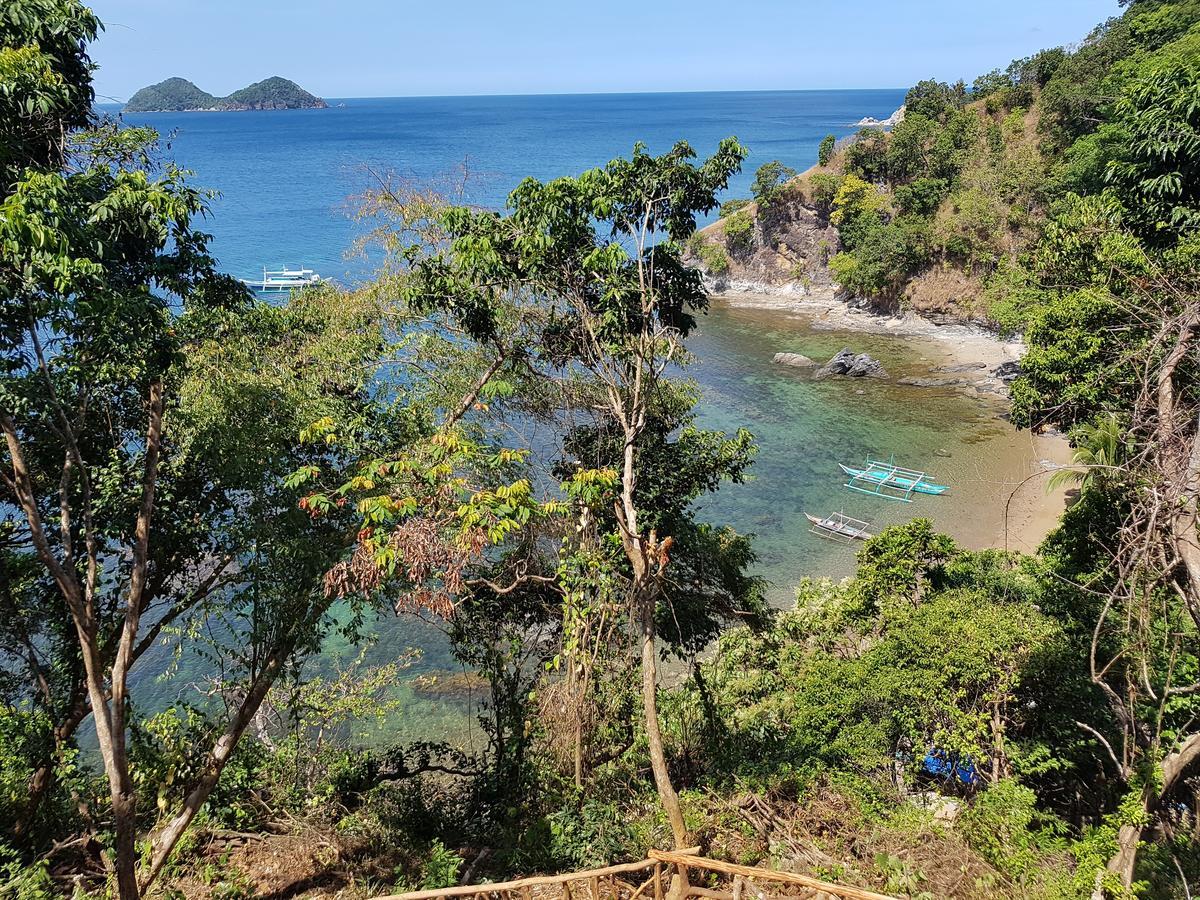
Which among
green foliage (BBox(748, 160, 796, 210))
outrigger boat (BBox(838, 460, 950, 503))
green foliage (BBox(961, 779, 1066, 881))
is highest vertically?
green foliage (BBox(748, 160, 796, 210))

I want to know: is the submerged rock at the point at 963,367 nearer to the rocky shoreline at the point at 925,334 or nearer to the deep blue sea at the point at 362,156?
the rocky shoreline at the point at 925,334

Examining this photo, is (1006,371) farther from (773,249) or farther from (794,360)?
(773,249)

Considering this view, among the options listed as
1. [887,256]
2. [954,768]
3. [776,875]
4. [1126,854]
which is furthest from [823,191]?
[776,875]


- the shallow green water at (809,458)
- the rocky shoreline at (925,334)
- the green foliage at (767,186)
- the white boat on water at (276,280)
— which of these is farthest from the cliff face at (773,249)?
the white boat on water at (276,280)

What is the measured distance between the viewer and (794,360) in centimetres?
3781

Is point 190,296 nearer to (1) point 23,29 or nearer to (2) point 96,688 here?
(1) point 23,29

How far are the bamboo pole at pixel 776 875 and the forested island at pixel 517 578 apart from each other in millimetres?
59

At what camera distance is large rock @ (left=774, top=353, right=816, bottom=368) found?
37562 millimetres

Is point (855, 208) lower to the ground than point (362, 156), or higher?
lower

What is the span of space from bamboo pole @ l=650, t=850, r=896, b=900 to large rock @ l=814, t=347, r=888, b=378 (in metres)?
33.1

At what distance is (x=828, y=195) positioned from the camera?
47.8 m

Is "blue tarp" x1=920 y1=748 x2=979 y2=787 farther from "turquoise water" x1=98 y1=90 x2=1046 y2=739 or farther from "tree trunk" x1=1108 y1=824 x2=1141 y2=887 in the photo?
"turquoise water" x1=98 y1=90 x2=1046 y2=739

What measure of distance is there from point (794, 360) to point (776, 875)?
3506 cm

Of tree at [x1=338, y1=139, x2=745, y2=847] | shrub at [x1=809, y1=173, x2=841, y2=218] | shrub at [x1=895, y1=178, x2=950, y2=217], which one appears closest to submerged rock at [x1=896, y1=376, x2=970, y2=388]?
shrub at [x1=895, y1=178, x2=950, y2=217]
